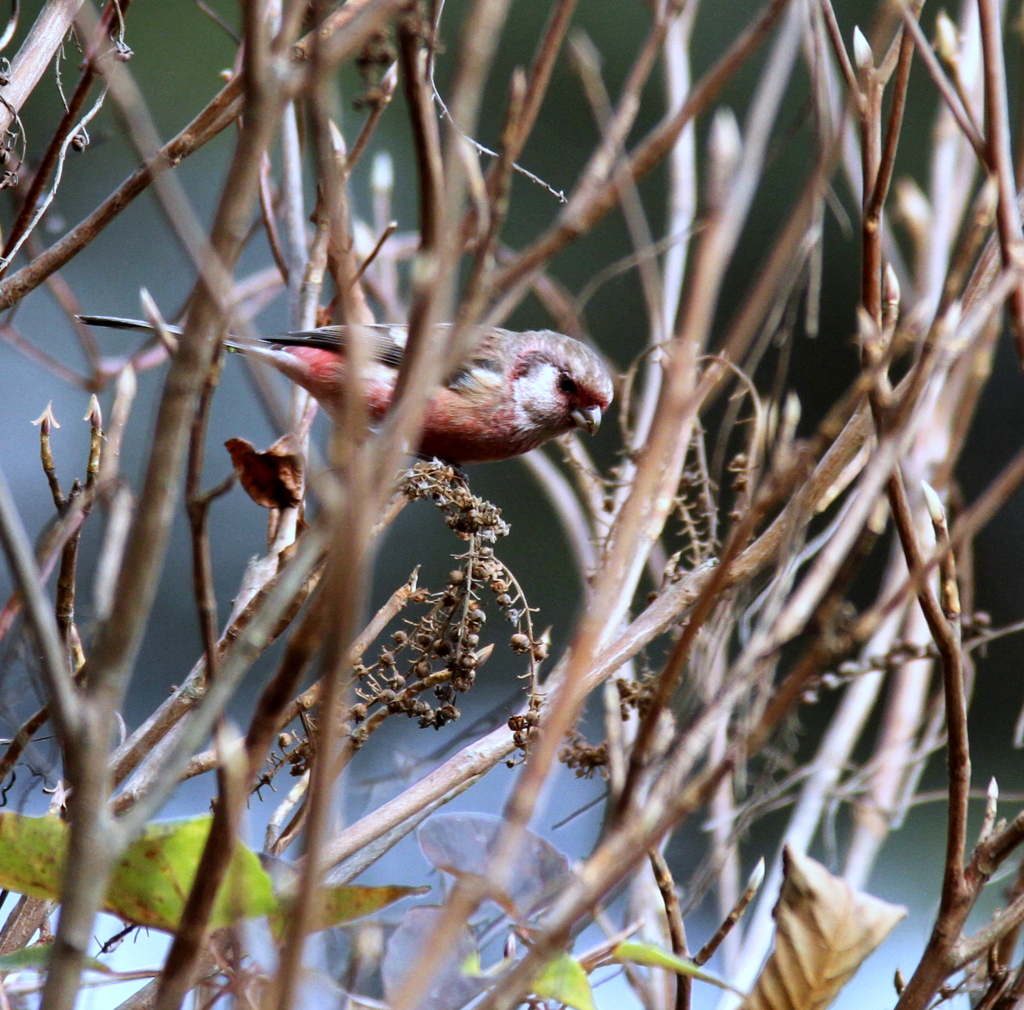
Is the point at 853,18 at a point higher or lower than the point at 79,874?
higher

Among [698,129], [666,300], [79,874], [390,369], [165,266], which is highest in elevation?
[165,266]

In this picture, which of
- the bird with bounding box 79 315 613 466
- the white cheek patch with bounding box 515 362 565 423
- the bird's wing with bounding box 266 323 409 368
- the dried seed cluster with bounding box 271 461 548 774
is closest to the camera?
the dried seed cluster with bounding box 271 461 548 774

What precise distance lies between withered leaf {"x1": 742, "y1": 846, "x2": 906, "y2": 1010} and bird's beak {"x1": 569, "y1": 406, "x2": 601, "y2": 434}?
9.87ft

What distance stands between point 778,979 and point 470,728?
2.65 feet

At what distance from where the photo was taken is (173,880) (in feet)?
3.42

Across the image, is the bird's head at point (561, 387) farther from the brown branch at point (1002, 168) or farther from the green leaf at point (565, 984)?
the green leaf at point (565, 984)

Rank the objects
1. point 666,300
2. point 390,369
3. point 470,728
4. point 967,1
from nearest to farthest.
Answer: point 470,728, point 967,1, point 666,300, point 390,369

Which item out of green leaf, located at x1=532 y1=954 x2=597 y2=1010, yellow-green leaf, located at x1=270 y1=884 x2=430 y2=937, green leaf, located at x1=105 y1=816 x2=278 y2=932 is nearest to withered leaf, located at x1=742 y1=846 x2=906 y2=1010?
green leaf, located at x1=532 y1=954 x2=597 y2=1010

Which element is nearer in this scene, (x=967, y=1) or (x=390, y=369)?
(x=967, y=1)

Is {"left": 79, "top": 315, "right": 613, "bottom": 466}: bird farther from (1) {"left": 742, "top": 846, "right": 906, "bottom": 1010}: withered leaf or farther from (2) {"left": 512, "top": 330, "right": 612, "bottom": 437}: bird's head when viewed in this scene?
(1) {"left": 742, "top": 846, "right": 906, "bottom": 1010}: withered leaf

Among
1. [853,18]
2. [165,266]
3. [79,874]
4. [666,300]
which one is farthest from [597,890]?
[165,266]

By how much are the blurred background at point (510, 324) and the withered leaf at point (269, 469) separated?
3507mm

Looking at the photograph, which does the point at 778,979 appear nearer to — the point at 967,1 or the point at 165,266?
the point at 967,1

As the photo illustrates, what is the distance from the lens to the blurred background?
203 inches
